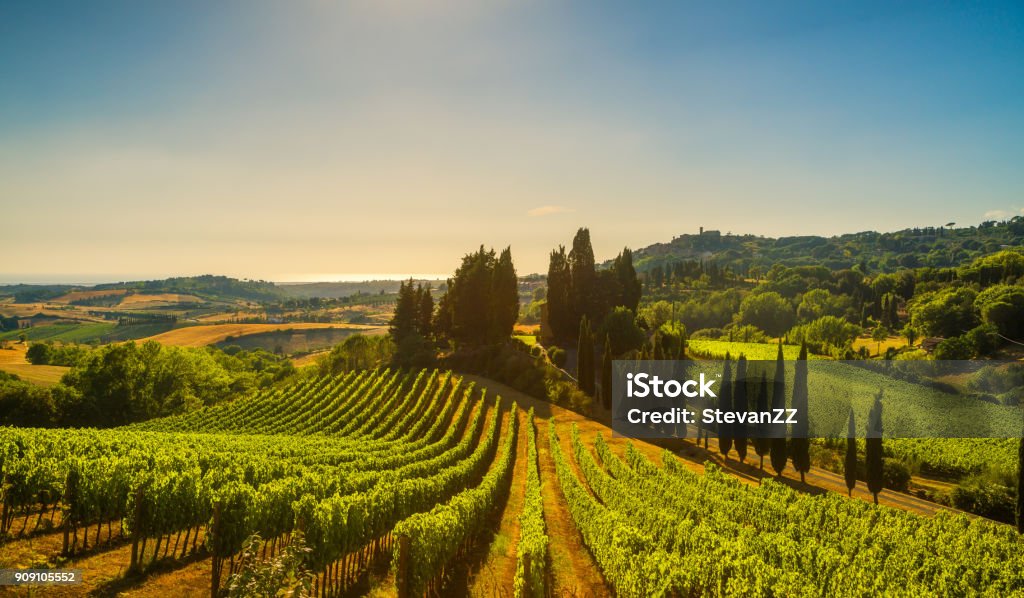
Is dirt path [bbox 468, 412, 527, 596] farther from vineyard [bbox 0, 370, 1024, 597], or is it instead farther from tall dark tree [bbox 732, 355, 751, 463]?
tall dark tree [bbox 732, 355, 751, 463]

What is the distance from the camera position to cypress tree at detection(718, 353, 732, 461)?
130 feet

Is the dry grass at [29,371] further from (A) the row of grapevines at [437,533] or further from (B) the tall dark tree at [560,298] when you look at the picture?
(A) the row of grapevines at [437,533]

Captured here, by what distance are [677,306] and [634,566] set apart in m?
151

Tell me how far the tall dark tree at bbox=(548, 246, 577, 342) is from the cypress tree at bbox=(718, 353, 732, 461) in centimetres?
3047

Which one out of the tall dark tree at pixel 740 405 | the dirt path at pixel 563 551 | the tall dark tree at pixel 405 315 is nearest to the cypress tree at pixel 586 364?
the tall dark tree at pixel 740 405

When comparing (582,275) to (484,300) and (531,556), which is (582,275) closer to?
(484,300)

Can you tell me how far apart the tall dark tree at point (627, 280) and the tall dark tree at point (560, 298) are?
33.0 feet

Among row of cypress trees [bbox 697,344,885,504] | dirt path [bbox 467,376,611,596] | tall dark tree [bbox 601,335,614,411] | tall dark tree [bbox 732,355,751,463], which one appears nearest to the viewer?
A: dirt path [bbox 467,376,611,596]

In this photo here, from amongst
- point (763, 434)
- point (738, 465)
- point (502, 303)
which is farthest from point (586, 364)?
point (763, 434)

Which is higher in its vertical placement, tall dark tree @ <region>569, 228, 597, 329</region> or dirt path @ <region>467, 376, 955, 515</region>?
tall dark tree @ <region>569, 228, 597, 329</region>

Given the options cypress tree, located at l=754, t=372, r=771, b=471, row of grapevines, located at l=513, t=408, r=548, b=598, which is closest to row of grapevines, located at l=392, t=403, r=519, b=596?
row of grapevines, located at l=513, t=408, r=548, b=598

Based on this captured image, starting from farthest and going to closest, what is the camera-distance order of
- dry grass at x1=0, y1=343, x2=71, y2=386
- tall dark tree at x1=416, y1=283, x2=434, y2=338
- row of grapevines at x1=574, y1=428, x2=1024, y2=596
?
dry grass at x1=0, y1=343, x2=71, y2=386, tall dark tree at x1=416, y1=283, x2=434, y2=338, row of grapevines at x1=574, y1=428, x2=1024, y2=596

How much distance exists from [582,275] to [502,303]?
48.4 feet

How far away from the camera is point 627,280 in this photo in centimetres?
7931
